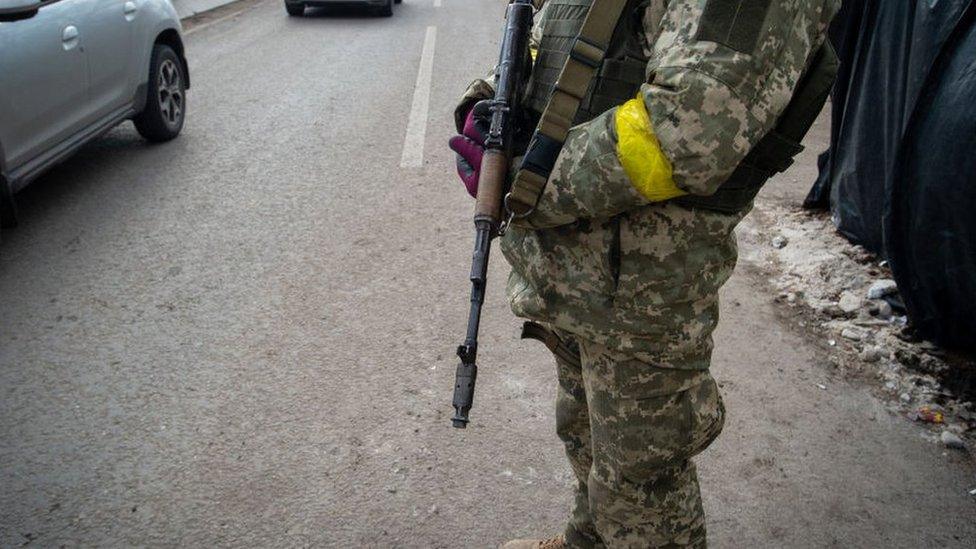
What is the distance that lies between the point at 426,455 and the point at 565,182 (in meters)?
1.39

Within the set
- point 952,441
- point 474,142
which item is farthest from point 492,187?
point 952,441

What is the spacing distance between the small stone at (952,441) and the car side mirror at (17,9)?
14.9 ft

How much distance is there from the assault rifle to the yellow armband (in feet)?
1.00

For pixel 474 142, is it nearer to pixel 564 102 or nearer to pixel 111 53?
→ pixel 564 102

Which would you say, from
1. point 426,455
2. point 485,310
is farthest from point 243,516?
point 485,310

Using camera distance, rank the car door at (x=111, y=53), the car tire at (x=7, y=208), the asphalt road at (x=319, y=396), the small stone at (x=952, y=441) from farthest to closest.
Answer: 1. the car door at (x=111, y=53)
2. the car tire at (x=7, y=208)
3. the small stone at (x=952, y=441)
4. the asphalt road at (x=319, y=396)

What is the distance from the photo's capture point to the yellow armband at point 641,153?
1376 mm

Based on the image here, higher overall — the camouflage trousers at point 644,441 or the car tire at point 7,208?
the camouflage trousers at point 644,441

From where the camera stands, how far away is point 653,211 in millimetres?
1528

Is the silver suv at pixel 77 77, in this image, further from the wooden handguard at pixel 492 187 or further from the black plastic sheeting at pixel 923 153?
the black plastic sheeting at pixel 923 153

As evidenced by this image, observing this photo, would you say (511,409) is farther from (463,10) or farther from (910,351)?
(463,10)

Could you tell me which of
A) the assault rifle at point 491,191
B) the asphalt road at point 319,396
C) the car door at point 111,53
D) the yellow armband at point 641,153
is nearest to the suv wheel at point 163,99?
the car door at point 111,53

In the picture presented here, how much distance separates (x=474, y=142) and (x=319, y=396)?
4.91ft

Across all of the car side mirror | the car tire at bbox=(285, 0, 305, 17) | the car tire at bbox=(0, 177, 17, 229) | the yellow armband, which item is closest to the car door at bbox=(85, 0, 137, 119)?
the car side mirror
